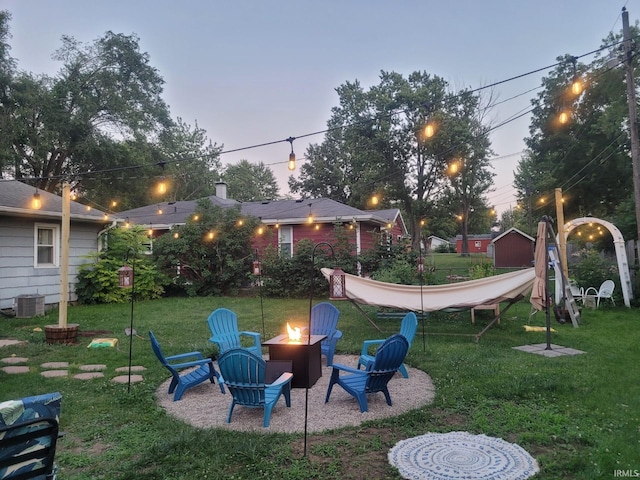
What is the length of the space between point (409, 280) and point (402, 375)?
5.21 metres

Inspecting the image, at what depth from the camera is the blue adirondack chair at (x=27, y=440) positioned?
6.73ft

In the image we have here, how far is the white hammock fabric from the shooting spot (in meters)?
6.86

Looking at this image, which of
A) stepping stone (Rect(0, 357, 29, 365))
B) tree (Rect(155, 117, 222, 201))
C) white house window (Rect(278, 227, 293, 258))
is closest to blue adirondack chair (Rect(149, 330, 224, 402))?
stepping stone (Rect(0, 357, 29, 365))

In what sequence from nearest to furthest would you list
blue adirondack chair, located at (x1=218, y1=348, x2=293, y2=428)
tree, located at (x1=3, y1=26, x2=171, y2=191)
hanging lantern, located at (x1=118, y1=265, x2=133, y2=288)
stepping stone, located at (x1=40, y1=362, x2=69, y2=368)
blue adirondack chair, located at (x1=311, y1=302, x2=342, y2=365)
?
1. blue adirondack chair, located at (x1=218, y1=348, x2=293, y2=428)
2. hanging lantern, located at (x1=118, y1=265, x2=133, y2=288)
3. stepping stone, located at (x1=40, y1=362, x2=69, y2=368)
4. blue adirondack chair, located at (x1=311, y1=302, x2=342, y2=365)
5. tree, located at (x1=3, y1=26, x2=171, y2=191)

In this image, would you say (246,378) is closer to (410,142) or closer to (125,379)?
(125,379)

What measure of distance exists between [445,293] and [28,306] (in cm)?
912

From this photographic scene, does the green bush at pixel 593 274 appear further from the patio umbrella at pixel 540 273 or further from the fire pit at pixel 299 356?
the fire pit at pixel 299 356

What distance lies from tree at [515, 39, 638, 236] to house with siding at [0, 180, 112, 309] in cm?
1702

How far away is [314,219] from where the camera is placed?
1478 centimetres

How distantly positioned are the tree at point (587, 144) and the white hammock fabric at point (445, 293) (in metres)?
12.0

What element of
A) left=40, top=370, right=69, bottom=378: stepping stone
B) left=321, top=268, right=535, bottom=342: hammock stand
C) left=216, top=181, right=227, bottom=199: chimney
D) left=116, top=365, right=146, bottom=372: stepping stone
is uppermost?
left=216, top=181, right=227, bottom=199: chimney

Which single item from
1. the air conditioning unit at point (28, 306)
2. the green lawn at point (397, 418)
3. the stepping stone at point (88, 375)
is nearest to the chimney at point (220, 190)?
the air conditioning unit at point (28, 306)

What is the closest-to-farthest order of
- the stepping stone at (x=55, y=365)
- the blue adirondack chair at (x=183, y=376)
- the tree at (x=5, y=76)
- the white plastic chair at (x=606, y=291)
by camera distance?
the blue adirondack chair at (x=183, y=376) < the stepping stone at (x=55, y=365) < the white plastic chair at (x=606, y=291) < the tree at (x=5, y=76)

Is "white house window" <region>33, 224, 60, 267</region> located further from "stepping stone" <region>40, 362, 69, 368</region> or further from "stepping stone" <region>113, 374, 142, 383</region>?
"stepping stone" <region>113, 374, 142, 383</region>
